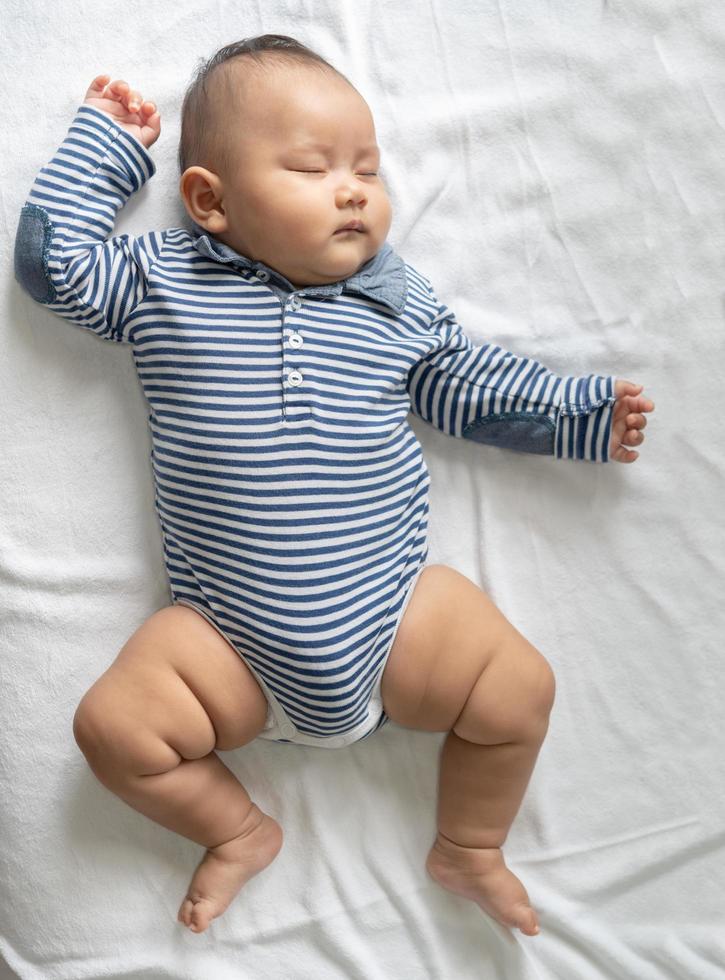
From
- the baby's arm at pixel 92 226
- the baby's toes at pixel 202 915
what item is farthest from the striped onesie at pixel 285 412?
the baby's toes at pixel 202 915

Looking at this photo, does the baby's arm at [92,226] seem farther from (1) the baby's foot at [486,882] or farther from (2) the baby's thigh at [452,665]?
(1) the baby's foot at [486,882]

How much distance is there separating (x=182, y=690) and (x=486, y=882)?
438mm

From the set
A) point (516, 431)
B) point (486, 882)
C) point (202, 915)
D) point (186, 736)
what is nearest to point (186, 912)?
point (202, 915)

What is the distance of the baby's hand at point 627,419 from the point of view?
1322mm

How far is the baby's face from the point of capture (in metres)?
1.25

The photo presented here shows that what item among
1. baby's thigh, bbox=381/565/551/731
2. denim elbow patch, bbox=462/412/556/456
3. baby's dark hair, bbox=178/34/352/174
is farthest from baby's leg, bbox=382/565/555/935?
baby's dark hair, bbox=178/34/352/174

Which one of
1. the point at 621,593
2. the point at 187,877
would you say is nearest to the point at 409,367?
the point at 621,593

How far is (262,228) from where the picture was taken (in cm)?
126

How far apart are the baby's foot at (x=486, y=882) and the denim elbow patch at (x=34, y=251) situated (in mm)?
829

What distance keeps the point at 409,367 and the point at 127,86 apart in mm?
491

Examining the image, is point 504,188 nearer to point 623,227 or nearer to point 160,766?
point 623,227

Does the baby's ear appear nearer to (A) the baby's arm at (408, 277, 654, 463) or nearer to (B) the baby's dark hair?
(B) the baby's dark hair

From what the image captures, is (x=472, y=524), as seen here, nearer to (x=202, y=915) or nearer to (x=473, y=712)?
(x=473, y=712)

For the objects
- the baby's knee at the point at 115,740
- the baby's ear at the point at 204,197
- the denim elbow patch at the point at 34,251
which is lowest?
the baby's knee at the point at 115,740
